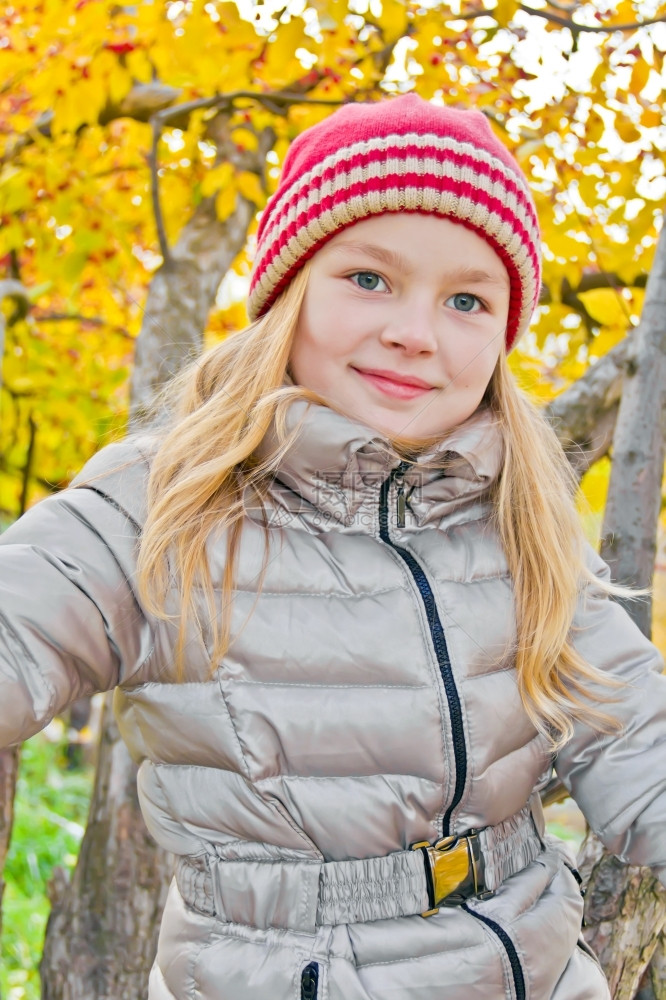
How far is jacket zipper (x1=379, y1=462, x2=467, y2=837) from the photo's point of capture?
5.08ft

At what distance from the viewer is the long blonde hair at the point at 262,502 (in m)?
1.55

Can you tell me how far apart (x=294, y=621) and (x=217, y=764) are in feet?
0.82

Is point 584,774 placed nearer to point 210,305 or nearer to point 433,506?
point 433,506

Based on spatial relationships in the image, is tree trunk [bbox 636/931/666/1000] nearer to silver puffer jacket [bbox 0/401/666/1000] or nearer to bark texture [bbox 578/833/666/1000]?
bark texture [bbox 578/833/666/1000]

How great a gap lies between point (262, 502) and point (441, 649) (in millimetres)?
389

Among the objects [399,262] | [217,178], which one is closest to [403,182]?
[399,262]

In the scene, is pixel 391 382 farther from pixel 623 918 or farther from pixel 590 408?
pixel 623 918

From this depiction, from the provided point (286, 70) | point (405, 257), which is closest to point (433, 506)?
point (405, 257)

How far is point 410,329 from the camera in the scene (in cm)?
162

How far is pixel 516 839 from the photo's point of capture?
167 centimetres

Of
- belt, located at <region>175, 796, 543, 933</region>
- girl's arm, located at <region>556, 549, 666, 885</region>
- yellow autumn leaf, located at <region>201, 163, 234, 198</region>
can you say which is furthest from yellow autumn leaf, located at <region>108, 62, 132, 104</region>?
belt, located at <region>175, 796, 543, 933</region>

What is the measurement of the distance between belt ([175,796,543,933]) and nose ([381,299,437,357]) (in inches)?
31.3

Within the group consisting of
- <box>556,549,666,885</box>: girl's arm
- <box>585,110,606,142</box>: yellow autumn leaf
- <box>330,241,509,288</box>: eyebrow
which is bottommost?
<box>556,549,666,885</box>: girl's arm

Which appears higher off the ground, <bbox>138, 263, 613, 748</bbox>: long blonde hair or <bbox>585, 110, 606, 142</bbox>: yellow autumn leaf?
<bbox>585, 110, 606, 142</bbox>: yellow autumn leaf
